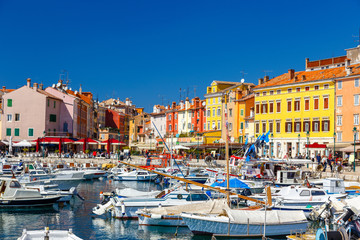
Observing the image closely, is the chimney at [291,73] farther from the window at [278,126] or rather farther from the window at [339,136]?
the window at [339,136]

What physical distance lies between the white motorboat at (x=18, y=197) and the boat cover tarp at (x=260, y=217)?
14.0 meters

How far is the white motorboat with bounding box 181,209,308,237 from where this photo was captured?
71.7ft

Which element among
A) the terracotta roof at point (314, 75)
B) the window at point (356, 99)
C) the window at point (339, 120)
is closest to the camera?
the window at point (356, 99)

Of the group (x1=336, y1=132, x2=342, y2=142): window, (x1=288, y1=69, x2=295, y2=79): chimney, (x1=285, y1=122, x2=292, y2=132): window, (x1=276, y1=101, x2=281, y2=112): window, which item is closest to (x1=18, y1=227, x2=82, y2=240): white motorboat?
(x1=336, y1=132, x2=342, y2=142): window

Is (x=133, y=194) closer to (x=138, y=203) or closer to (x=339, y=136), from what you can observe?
(x=138, y=203)

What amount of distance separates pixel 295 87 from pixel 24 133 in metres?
43.6

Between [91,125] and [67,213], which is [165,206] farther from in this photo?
[91,125]

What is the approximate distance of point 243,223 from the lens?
71.5 ft

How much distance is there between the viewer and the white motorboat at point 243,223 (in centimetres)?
2186

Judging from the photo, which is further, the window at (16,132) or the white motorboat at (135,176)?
the window at (16,132)

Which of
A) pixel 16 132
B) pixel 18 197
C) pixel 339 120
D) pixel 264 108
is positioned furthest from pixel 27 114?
pixel 18 197

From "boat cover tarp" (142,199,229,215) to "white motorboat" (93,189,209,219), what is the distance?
1612mm

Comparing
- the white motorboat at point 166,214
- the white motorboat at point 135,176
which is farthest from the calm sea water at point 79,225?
the white motorboat at point 135,176

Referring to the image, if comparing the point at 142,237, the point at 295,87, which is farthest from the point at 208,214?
the point at 295,87
